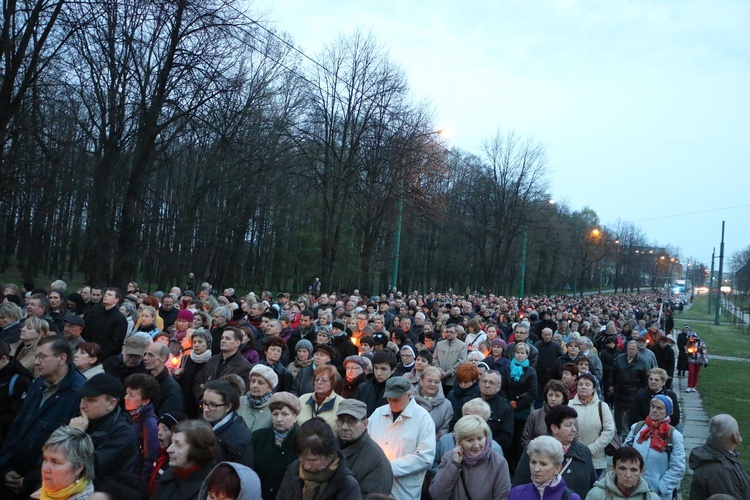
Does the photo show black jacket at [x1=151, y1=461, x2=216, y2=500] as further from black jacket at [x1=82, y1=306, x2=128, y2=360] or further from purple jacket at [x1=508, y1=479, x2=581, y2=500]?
black jacket at [x1=82, y1=306, x2=128, y2=360]

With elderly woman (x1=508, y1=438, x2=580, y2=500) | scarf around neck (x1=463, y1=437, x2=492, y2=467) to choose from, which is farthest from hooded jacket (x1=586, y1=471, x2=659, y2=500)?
scarf around neck (x1=463, y1=437, x2=492, y2=467)

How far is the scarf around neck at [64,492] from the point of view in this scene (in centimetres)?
375

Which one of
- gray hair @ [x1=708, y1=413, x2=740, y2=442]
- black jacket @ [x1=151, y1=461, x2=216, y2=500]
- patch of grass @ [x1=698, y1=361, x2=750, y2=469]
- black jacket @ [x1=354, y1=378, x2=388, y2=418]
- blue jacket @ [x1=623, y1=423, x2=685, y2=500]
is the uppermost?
gray hair @ [x1=708, y1=413, x2=740, y2=442]

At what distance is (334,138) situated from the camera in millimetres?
31906

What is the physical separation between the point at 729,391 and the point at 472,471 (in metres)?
16.3

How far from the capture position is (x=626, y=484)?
4.79 m

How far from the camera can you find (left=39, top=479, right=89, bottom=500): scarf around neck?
12.3 ft

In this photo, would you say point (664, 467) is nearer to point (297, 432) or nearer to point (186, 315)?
point (297, 432)

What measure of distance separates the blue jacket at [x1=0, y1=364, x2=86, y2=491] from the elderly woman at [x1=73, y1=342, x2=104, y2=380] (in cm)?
67

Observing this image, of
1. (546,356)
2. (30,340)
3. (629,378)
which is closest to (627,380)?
(629,378)

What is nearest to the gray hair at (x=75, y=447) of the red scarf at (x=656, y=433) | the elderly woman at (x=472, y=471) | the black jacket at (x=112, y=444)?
the black jacket at (x=112, y=444)

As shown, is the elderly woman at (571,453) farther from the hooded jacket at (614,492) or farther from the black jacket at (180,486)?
the black jacket at (180,486)

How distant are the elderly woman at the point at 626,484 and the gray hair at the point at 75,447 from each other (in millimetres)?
3539

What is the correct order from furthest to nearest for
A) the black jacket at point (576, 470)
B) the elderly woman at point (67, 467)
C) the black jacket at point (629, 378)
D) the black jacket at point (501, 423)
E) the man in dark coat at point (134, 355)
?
1. the black jacket at point (629, 378)
2. the black jacket at point (501, 423)
3. the man in dark coat at point (134, 355)
4. the black jacket at point (576, 470)
5. the elderly woman at point (67, 467)
